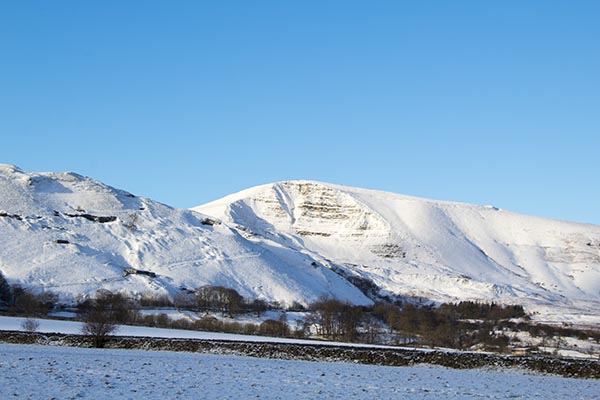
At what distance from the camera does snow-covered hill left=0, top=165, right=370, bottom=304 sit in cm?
11044

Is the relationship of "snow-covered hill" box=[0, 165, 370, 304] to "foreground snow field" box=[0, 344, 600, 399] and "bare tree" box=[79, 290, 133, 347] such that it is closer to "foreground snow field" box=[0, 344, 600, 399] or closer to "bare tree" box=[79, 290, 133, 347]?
"bare tree" box=[79, 290, 133, 347]

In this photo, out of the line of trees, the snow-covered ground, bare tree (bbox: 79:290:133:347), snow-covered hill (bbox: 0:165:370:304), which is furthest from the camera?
snow-covered hill (bbox: 0:165:370:304)

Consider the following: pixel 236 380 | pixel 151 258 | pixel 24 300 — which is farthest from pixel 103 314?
pixel 151 258

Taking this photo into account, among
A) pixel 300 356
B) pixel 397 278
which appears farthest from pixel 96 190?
pixel 300 356

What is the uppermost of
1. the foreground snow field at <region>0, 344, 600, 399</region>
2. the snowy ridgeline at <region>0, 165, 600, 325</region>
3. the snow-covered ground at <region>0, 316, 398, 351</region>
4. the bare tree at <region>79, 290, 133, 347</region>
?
the snowy ridgeline at <region>0, 165, 600, 325</region>

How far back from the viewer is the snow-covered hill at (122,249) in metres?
110

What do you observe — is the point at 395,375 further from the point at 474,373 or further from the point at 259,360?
the point at 259,360

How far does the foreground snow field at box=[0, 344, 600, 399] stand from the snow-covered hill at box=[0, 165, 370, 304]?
72684 millimetres

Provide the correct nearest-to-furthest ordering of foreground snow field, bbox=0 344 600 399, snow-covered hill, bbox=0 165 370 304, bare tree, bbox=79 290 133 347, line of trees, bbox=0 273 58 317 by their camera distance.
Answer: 1. foreground snow field, bbox=0 344 600 399
2. bare tree, bbox=79 290 133 347
3. line of trees, bbox=0 273 58 317
4. snow-covered hill, bbox=0 165 370 304

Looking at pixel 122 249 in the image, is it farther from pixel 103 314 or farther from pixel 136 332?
pixel 103 314

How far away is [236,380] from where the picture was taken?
24828 mm

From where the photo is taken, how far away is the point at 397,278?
185500 mm

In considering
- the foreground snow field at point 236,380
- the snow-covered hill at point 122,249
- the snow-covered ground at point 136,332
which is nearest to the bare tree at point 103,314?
the snow-covered ground at point 136,332

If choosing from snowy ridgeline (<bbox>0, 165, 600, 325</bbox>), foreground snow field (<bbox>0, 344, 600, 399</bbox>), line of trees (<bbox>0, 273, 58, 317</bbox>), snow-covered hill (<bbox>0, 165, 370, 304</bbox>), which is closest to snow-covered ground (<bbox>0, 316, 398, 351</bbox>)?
foreground snow field (<bbox>0, 344, 600, 399</bbox>)
